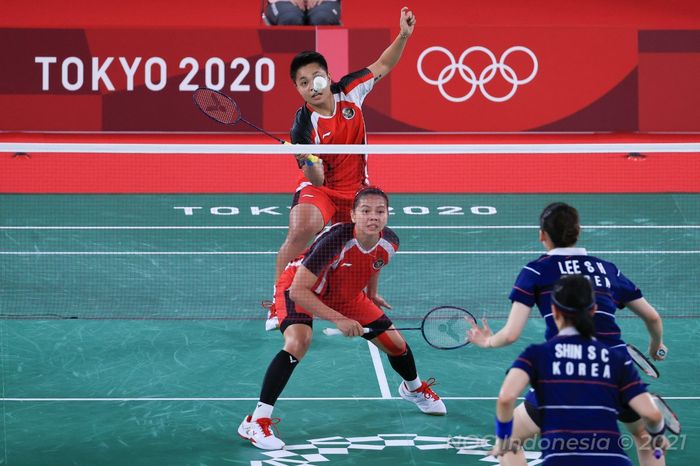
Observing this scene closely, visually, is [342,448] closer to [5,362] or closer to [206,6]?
[5,362]

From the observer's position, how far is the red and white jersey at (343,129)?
794 cm

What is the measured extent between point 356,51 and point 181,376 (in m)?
6.97

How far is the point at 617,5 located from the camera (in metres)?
17.2

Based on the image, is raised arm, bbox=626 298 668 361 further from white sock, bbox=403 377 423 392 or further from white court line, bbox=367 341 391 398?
white court line, bbox=367 341 391 398

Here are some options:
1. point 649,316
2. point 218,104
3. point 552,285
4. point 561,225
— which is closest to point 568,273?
point 552,285

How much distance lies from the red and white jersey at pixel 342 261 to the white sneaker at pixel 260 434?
0.80 m

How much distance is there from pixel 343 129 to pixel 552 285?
3.51 meters

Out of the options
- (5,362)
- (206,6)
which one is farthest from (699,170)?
(5,362)

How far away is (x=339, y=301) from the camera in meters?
6.40

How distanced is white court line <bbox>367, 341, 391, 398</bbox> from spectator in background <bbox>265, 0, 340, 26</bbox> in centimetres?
717

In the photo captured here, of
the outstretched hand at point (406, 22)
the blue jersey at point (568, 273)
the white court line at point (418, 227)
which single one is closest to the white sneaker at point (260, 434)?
the blue jersey at point (568, 273)

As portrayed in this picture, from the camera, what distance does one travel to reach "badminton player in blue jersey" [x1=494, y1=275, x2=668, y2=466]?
4.04 meters

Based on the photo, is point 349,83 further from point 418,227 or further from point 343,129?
point 418,227

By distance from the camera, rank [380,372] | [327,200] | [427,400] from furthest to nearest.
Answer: [327,200] < [380,372] < [427,400]
